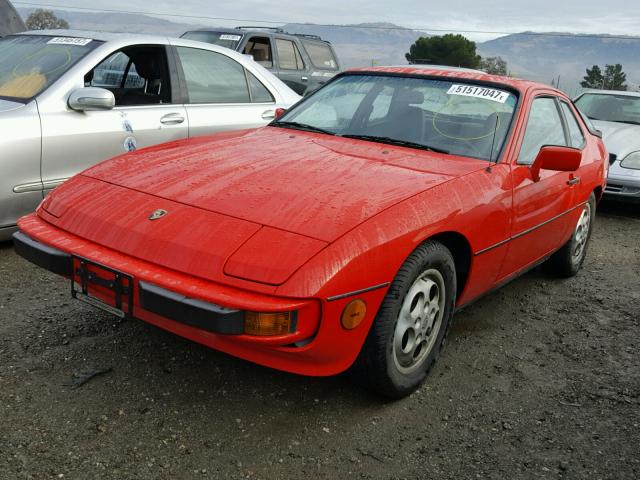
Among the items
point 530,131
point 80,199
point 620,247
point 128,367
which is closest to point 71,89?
point 80,199

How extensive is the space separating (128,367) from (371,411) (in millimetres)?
1082

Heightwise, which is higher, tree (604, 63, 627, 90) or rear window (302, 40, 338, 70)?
rear window (302, 40, 338, 70)

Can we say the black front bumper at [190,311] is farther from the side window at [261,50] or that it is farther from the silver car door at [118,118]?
the side window at [261,50]

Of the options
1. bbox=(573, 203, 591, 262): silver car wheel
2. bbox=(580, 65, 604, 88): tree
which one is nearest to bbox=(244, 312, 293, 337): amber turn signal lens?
bbox=(573, 203, 591, 262): silver car wheel

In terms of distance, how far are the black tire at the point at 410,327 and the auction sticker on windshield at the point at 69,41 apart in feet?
10.8

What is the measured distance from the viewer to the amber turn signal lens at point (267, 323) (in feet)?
6.94

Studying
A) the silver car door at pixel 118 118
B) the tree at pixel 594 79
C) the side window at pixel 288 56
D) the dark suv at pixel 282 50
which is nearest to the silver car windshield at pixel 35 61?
the silver car door at pixel 118 118

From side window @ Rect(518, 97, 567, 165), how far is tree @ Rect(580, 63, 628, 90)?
40.8 m

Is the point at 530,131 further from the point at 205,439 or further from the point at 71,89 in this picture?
the point at 71,89

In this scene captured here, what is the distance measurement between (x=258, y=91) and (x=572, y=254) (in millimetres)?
2923

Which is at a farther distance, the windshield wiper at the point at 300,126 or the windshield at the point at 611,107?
the windshield at the point at 611,107

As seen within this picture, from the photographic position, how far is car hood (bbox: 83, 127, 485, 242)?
2.43 meters

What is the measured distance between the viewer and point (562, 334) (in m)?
3.70

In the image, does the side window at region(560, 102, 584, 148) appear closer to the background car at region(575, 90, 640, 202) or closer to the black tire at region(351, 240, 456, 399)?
the black tire at region(351, 240, 456, 399)
